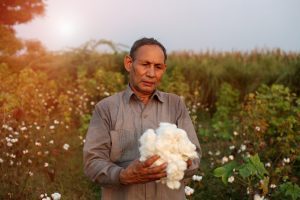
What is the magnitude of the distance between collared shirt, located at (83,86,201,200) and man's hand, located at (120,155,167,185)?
17 cm

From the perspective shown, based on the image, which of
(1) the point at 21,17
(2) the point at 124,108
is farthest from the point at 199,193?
(1) the point at 21,17

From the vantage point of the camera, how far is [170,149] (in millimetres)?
2064

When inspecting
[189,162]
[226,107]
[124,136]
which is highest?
[226,107]

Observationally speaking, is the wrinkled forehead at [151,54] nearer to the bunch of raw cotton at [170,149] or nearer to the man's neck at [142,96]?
the man's neck at [142,96]

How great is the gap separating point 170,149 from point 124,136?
39cm

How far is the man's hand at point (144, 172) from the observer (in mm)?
2010

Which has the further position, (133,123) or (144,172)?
(133,123)

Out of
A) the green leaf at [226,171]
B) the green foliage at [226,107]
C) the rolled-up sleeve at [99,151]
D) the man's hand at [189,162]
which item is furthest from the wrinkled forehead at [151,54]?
the green foliage at [226,107]

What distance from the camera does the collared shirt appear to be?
2367 mm

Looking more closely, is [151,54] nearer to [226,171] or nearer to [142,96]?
[142,96]

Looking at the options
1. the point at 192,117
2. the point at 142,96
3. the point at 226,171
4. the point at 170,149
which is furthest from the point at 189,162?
the point at 192,117

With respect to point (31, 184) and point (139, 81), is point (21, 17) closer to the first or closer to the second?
point (31, 184)

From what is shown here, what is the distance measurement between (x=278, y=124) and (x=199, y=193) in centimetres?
179

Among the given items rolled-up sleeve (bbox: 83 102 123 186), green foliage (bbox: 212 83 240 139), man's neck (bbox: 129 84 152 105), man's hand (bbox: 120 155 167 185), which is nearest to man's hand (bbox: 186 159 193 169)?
man's hand (bbox: 120 155 167 185)
